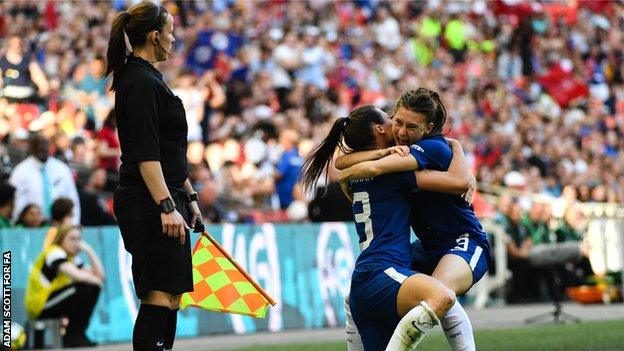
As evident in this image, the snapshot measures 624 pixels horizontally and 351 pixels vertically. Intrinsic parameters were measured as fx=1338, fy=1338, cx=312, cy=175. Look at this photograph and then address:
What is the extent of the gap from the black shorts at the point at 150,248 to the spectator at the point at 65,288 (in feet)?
19.4

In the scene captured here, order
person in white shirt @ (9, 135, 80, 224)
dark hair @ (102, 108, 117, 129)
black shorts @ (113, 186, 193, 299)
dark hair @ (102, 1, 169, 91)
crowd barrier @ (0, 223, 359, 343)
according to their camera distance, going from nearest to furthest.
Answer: black shorts @ (113, 186, 193, 299) → dark hair @ (102, 1, 169, 91) → crowd barrier @ (0, 223, 359, 343) → person in white shirt @ (9, 135, 80, 224) → dark hair @ (102, 108, 117, 129)

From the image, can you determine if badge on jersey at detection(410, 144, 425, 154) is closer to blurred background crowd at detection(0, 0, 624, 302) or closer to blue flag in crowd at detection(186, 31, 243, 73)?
blurred background crowd at detection(0, 0, 624, 302)

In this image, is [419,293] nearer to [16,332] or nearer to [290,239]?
[16,332]

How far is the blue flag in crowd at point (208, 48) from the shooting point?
20.9 meters

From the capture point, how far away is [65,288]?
42.3 feet

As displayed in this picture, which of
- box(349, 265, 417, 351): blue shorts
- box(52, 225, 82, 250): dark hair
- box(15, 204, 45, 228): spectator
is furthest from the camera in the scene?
box(15, 204, 45, 228): spectator

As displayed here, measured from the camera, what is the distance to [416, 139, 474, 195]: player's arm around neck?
6.86 metres

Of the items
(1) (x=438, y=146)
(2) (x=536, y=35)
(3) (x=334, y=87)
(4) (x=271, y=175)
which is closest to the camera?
(1) (x=438, y=146)

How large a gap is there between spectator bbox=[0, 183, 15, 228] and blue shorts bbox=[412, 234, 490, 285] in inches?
270

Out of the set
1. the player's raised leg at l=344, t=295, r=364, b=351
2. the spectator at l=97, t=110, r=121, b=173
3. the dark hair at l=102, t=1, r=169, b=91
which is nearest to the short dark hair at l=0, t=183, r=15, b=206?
the spectator at l=97, t=110, r=121, b=173

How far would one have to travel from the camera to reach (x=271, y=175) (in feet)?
59.9

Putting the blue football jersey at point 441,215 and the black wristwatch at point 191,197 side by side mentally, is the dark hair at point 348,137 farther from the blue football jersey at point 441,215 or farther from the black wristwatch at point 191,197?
the black wristwatch at point 191,197

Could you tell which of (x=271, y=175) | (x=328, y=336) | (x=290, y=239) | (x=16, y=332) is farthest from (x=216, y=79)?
(x=16, y=332)

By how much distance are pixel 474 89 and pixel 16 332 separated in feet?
52.5
